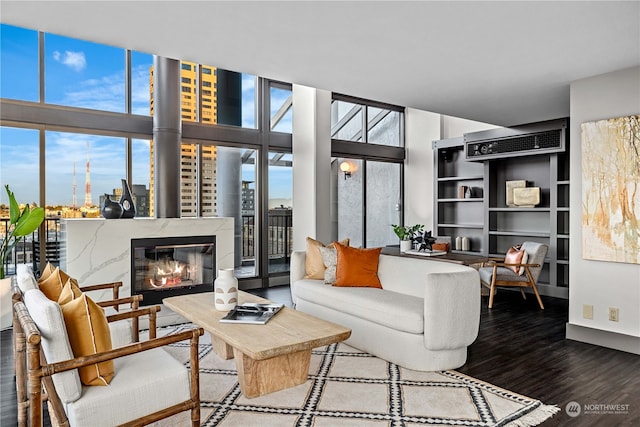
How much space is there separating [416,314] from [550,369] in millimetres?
1130

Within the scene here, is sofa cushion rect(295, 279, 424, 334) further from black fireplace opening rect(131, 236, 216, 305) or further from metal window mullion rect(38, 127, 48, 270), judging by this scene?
metal window mullion rect(38, 127, 48, 270)

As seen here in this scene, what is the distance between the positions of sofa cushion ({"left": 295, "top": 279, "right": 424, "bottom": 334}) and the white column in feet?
6.69

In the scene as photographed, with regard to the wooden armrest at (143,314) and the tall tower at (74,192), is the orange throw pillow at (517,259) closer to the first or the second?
the wooden armrest at (143,314)

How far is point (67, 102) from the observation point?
5027 millimetres

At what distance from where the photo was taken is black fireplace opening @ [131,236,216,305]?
462 centimetres

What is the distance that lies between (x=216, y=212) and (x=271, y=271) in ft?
4.19

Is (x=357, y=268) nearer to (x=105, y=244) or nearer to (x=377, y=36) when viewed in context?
(x=377, y=36)

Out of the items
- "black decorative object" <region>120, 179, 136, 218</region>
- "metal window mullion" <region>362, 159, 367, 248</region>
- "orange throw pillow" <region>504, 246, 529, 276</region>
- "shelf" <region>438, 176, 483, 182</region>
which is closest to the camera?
"black decorative object" <region>120, 179, 136, 218</region>

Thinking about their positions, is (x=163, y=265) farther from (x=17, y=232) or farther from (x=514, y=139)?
(x=514, y=139)

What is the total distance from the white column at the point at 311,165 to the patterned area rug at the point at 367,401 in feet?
10.8

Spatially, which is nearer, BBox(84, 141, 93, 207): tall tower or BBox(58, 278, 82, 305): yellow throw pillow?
BBox(58, 278, 82, 305): yellow throw pillow

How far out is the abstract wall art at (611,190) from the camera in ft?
11.6

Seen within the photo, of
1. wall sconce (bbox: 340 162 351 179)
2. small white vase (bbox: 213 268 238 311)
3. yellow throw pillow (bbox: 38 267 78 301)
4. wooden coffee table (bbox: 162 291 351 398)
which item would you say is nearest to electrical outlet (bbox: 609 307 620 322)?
wooden coffee table (bbox: 162 291 351 398)

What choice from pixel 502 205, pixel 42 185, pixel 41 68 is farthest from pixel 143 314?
pixel 502 205
